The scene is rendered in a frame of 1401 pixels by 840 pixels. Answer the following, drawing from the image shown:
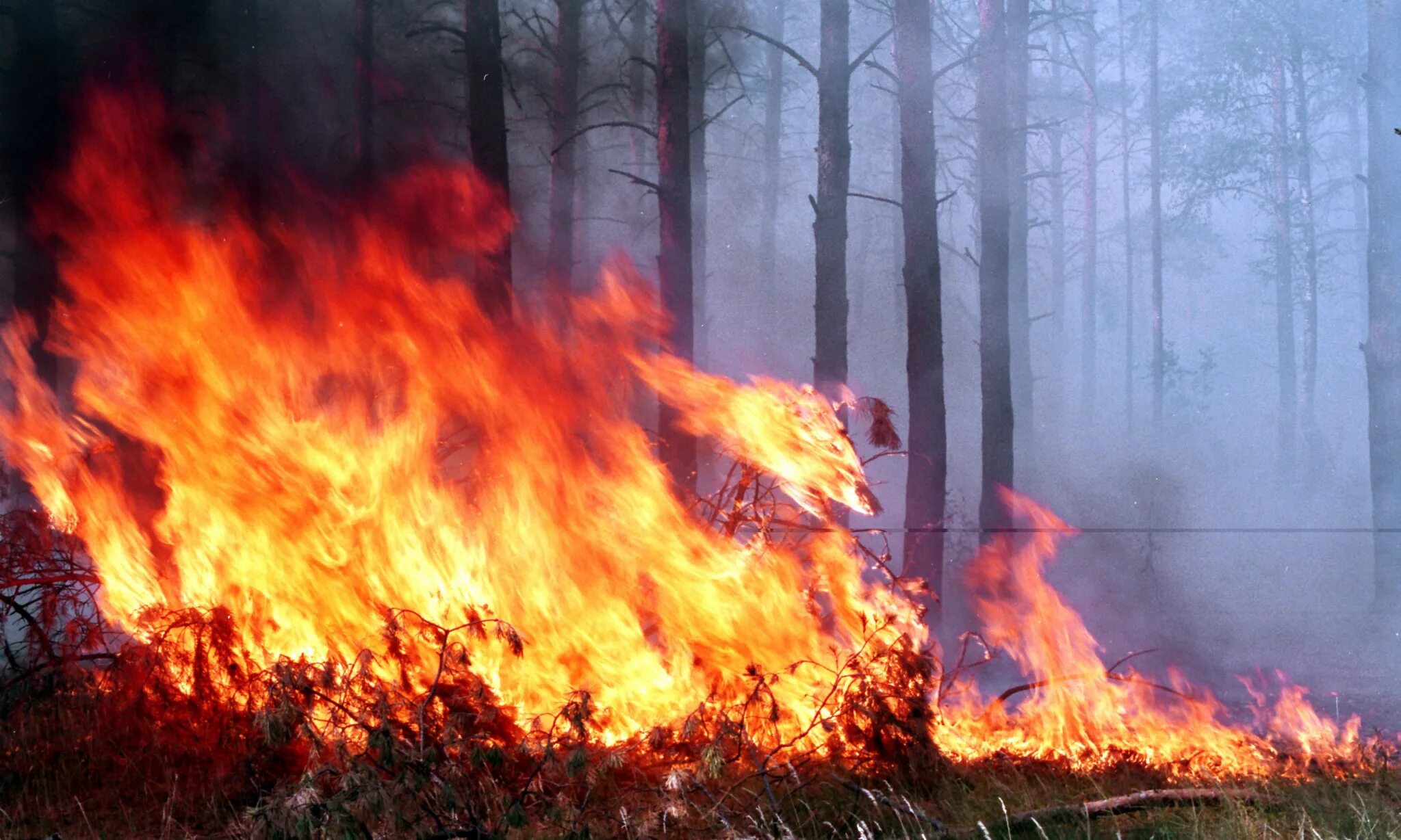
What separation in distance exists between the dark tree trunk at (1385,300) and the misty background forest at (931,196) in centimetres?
5

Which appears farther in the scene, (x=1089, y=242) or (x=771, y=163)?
(x=1089, y=242)

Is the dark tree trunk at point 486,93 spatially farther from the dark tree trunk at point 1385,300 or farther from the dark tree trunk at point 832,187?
the dark tree trunk at point 1385,300

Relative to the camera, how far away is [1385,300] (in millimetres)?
13695

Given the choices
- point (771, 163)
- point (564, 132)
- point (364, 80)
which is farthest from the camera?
point (771, 163)

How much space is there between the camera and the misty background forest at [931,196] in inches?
428

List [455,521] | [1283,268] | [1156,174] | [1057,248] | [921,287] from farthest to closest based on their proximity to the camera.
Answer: [1057,248], [1283,268], [1156,174], [921,287], [455,521]

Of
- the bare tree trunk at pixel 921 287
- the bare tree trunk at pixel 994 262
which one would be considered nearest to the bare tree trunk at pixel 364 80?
the bare tree trunk at pixel 921 287

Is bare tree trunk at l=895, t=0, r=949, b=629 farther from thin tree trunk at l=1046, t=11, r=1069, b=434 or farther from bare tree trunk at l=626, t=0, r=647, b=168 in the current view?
thin tree trunk at l=1046, t=11, r=1069, b=434

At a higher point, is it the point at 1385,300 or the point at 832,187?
the point at 832,187

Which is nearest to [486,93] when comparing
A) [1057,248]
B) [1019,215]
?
[1019,215]

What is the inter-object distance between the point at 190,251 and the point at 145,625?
235 centimetres

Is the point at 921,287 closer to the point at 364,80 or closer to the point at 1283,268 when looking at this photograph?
the point at 364,80

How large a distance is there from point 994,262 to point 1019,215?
7096mm

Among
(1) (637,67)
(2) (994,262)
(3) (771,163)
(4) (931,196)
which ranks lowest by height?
(2) (994,262)
